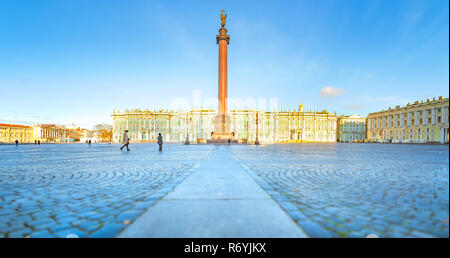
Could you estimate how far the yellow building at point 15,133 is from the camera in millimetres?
84938

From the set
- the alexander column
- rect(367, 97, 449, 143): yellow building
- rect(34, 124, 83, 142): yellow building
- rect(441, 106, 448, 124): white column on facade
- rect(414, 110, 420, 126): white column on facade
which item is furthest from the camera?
rect(34, 124, 83, 142): yellow building

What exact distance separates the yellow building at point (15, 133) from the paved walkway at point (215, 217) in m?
109

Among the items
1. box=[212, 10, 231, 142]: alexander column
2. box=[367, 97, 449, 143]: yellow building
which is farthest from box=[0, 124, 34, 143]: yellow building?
box=[367, 97, 449, 143]: yellow building

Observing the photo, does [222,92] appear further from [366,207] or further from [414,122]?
[414,122]

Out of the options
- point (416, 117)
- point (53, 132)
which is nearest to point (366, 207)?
point (416, 117)

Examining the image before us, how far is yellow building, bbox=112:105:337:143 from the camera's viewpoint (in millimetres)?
88875

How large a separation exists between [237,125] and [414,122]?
56.4 m

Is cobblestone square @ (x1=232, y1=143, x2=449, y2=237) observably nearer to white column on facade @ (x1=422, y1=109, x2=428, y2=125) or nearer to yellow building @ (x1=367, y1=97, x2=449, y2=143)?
yellow building @ (x1=367, y1=97, x2=449, y2=143)

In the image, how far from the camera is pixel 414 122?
6806 cm

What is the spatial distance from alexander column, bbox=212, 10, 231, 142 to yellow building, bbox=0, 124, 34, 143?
88.6m
